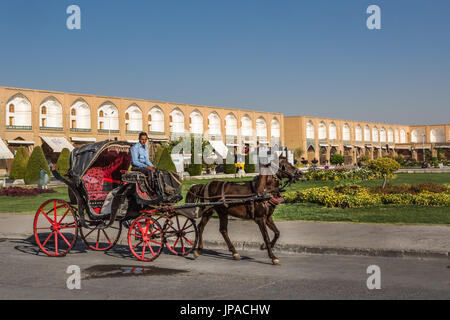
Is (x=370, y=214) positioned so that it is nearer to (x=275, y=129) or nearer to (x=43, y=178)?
(x=43, y=178)

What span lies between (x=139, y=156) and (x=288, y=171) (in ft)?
8.19

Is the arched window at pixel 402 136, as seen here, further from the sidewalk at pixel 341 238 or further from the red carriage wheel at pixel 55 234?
the red carriage wheel at pixel 55 234

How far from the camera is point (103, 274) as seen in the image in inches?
269

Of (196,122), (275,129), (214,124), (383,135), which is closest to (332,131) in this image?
(275,129)

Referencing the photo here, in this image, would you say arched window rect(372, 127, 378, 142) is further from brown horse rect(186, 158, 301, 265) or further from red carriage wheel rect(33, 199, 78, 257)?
brown horse rect(186, 158, 301, 265)

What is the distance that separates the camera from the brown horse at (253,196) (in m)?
7.61

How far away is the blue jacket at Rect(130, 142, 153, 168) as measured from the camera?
27.1 ft

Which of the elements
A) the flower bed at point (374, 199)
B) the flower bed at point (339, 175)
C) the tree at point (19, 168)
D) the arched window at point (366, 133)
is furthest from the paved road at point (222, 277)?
the arched window at point (366, 133)

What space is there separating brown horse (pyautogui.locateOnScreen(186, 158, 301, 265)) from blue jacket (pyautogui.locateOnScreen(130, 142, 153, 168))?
1.03m

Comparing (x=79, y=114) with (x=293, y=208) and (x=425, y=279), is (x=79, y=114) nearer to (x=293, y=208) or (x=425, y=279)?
(x=293, y=208)

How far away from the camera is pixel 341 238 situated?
901cm

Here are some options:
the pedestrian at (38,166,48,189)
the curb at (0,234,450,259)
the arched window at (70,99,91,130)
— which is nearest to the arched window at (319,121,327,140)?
the arched window at (70,99,91,130)

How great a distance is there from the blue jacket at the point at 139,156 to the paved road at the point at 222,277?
1.54 m
